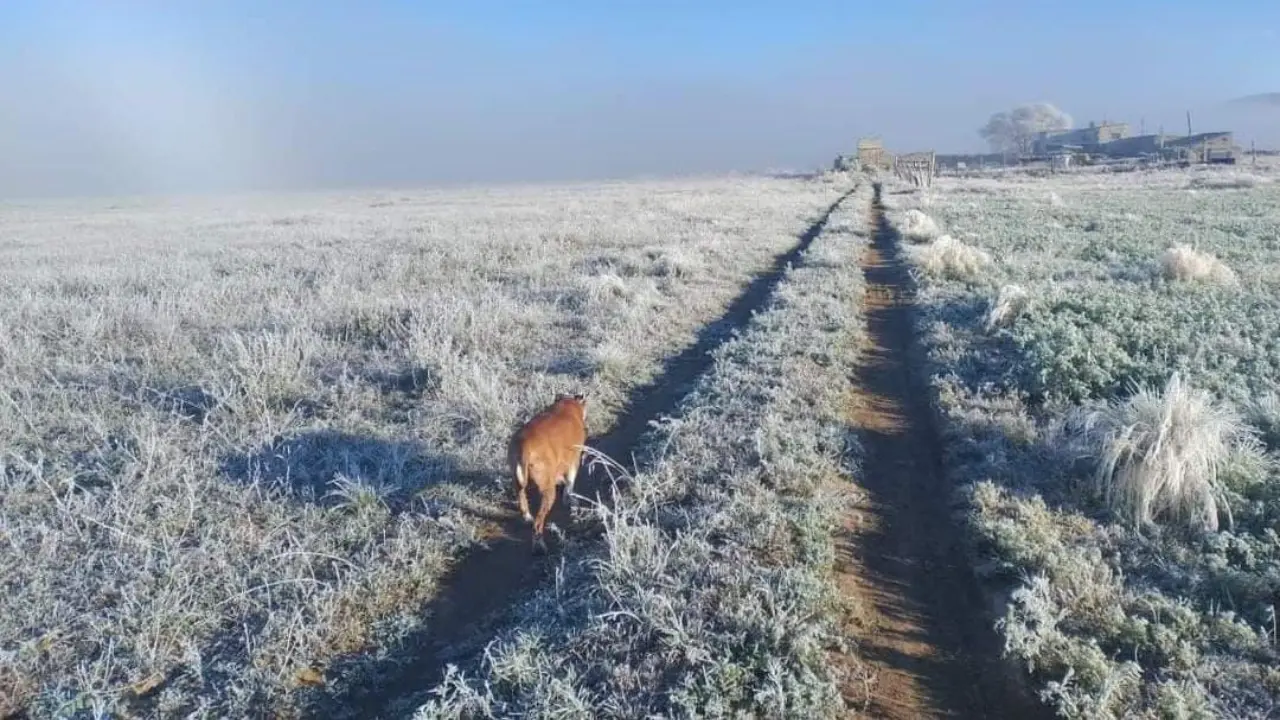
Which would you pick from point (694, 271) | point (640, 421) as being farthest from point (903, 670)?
point (694, 271)

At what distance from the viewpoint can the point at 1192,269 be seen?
12.6m

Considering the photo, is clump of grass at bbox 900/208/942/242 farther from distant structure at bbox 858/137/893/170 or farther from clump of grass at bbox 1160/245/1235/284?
distant structure at bbox 858/137/893/170

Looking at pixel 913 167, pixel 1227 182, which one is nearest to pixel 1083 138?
pixel 913 167

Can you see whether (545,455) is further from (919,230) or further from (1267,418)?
A: (919,230)

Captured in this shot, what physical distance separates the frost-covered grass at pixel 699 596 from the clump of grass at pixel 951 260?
794 cm

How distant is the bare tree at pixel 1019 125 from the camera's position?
397 feet

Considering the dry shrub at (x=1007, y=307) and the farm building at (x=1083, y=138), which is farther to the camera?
the farm building at (x=1083, y=138)

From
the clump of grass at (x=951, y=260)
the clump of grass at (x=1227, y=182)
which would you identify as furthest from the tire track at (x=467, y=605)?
the clump of grass at (x=1227, y=182)

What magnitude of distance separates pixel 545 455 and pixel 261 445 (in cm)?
291

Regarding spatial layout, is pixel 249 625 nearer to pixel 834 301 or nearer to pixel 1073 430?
pixel 1073 430

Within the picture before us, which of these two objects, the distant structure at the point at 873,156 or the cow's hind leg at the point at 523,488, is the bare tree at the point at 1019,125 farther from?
the cow's hind leg at the point at 523,488

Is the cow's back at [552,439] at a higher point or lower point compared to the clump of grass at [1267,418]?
higher

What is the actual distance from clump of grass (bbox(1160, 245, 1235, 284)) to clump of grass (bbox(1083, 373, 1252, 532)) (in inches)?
323

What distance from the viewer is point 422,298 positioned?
40.1 feet
